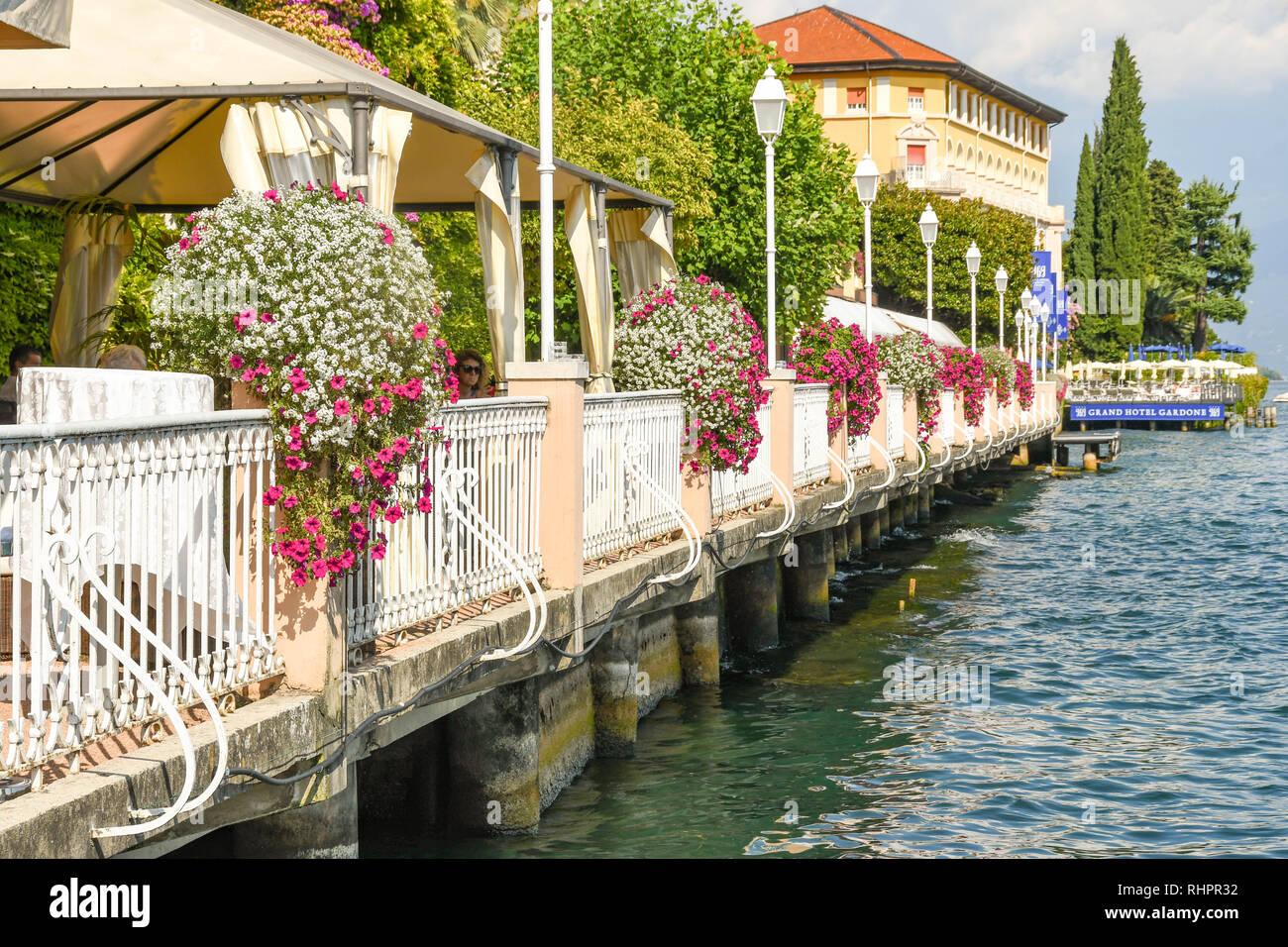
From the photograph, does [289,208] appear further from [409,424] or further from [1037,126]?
[1037,126]

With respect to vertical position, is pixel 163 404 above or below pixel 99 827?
above

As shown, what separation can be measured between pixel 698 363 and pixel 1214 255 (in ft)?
342

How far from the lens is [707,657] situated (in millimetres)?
15367

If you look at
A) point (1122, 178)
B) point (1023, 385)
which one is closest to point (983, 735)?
point (1023, 385)

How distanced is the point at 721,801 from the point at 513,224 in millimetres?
4439

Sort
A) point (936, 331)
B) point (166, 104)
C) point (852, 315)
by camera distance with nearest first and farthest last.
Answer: point (166, 104) → point (852, 315) → point (936, 331)

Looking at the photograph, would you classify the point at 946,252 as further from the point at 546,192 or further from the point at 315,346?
the point at 315,346

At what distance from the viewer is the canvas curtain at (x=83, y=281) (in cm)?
1198

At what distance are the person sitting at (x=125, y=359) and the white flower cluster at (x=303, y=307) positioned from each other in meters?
2.01

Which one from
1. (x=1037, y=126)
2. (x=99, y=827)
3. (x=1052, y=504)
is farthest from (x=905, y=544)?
(x=1037, y=126)

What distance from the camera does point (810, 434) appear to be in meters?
19.2

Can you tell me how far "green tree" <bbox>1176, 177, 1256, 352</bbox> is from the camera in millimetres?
108438

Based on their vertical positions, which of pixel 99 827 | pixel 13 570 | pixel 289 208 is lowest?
pixel 99 827

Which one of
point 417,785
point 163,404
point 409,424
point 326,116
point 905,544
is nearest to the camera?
point 163,404
